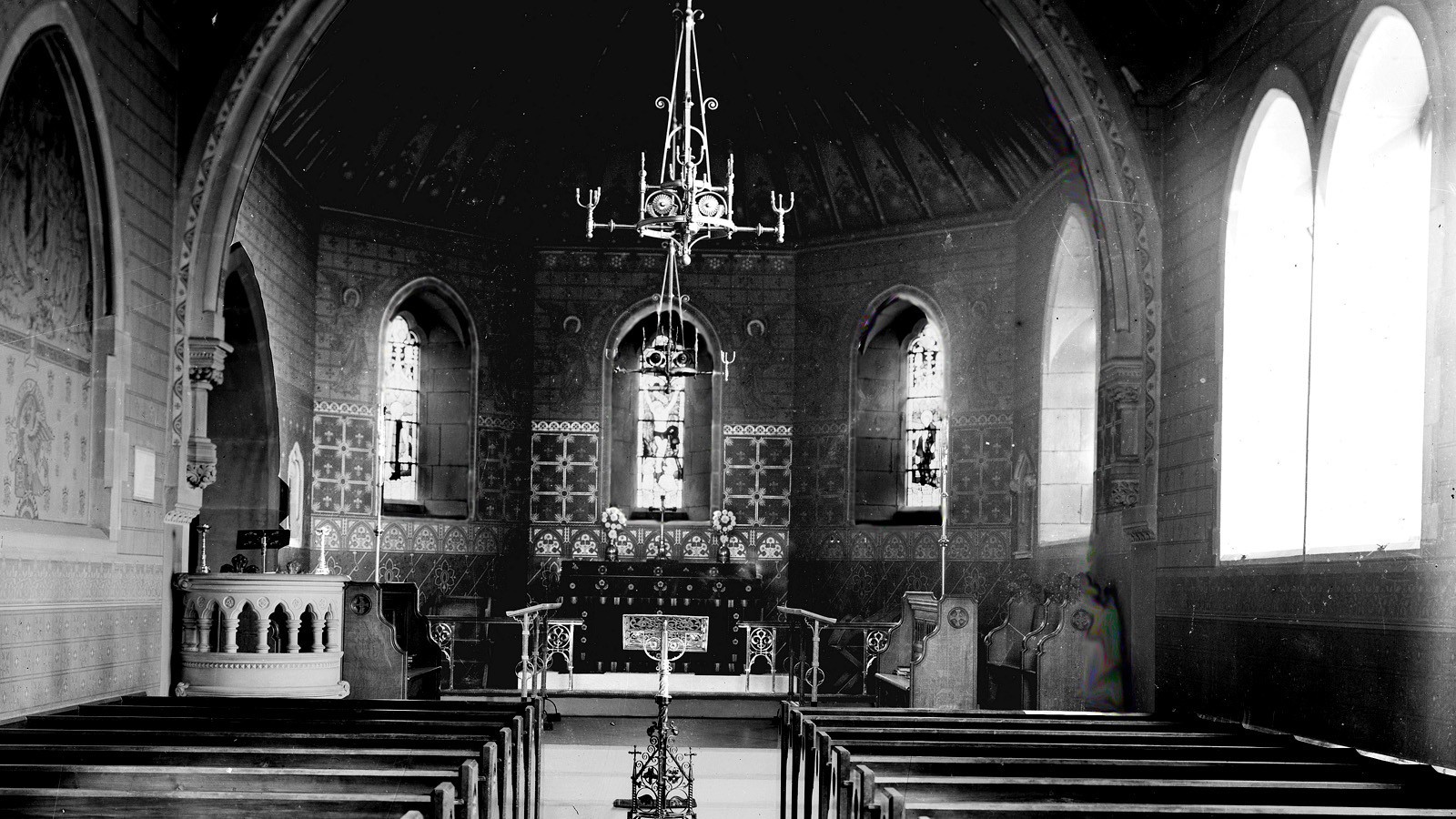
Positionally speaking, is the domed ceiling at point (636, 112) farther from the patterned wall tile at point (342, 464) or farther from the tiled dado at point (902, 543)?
the tiled dado at point (902, 543)

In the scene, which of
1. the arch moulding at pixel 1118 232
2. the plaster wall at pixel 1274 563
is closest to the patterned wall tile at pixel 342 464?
the arch moulding at pixel 1118 232

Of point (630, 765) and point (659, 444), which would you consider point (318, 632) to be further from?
point (659, 444)

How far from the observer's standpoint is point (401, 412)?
15.1 m

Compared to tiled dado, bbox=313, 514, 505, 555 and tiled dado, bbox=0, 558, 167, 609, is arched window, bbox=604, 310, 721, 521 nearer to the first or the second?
tiled dado, bbox=313, 514, 505, 555

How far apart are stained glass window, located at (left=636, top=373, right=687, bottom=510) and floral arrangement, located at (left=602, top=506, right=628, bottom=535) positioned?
2.09 feet

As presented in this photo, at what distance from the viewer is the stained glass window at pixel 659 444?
16.2 metres

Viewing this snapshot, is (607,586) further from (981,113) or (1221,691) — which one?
(1221,691)

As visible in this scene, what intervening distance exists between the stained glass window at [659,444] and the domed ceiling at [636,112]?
1.96 m

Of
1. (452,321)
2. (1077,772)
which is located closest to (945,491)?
(452,321)

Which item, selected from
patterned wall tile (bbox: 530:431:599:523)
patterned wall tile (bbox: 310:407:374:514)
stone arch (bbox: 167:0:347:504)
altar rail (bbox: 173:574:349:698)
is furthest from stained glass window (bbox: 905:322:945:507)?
stone arch (bbox: 167:0:347:504)

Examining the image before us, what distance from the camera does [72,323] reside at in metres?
7.61

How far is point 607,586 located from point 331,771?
34.3ft

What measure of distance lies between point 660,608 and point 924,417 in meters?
3.56

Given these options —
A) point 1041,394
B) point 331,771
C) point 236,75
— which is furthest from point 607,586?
point 331,771
